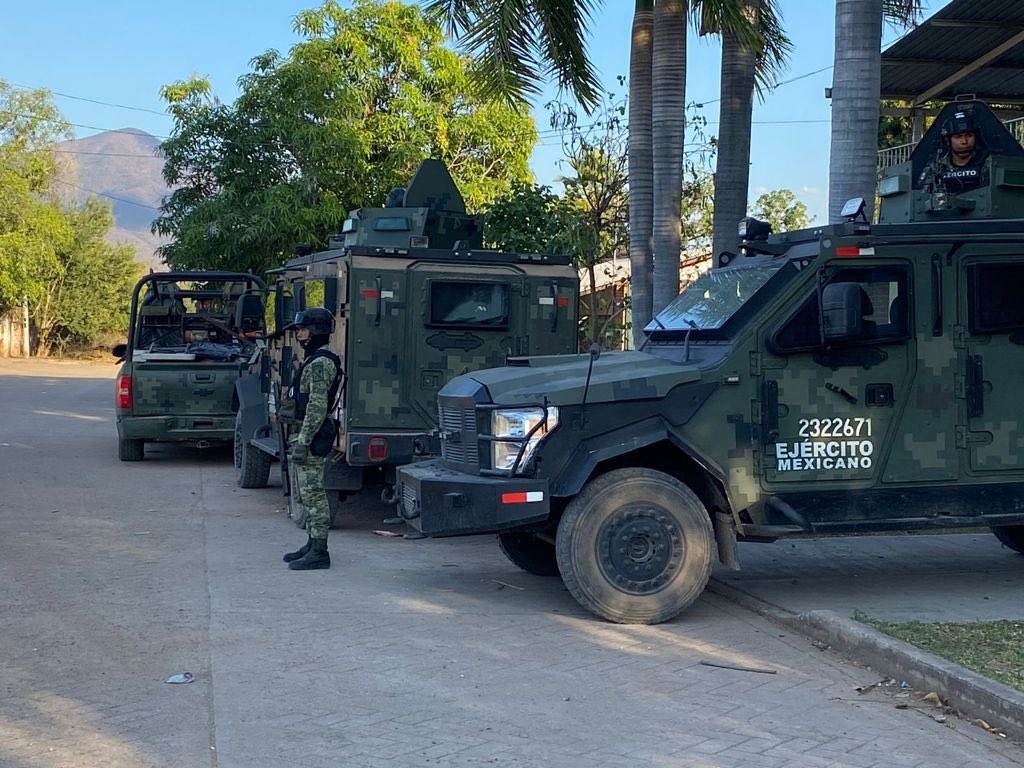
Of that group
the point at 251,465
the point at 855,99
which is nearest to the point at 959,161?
the point at 855,99

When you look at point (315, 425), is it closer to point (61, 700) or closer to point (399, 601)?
point (399, 601)

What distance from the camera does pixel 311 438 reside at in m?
8.91

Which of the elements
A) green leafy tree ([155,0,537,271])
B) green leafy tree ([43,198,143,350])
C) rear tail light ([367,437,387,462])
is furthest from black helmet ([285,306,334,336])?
green leafy tree ([43,198,143,350])

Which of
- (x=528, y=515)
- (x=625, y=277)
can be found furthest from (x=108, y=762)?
(x=625, y=277)

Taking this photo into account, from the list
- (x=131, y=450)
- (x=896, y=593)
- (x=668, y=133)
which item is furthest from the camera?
(x=131, y=450)

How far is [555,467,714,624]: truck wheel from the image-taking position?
23.6 ft

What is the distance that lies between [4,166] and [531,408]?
4584 cm

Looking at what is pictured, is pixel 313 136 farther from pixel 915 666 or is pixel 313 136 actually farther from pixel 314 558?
pixel 915 666

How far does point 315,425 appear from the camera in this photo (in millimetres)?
8906

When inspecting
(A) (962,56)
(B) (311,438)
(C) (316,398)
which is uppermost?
(A) (962,56)

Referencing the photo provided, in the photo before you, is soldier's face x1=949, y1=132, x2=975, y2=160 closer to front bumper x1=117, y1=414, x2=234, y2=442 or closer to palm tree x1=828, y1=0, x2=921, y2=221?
palm tree x1=828, y1=0, x2=921, y2=221

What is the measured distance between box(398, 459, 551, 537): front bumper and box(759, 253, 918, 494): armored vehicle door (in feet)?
4.71

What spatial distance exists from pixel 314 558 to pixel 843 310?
4088 mm

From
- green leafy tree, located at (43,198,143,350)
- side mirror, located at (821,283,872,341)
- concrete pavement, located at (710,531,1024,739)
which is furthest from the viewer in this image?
green leafy tree, located at (43,198,143,350)
